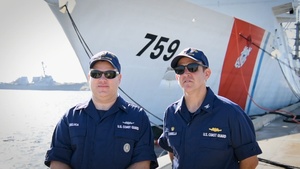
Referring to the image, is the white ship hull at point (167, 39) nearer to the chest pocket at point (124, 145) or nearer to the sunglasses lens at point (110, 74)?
the sunglasses lens at point (110, 74)

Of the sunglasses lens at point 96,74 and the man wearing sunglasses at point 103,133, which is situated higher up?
the sunglasses lens at point 96,74

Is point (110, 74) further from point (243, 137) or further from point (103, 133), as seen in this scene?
point (243, 137)

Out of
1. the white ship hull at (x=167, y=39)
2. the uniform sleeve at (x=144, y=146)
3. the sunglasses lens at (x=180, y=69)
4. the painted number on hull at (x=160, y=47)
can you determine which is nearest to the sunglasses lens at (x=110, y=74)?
the uniform sleeve at (x=144, y=146)

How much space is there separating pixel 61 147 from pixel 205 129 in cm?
93

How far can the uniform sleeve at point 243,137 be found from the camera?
1.92 meters

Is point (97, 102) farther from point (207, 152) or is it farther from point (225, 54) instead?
point (225, 54)

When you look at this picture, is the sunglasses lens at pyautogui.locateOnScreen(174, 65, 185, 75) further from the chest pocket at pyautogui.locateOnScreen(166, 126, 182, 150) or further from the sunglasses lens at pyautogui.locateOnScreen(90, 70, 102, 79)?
the sunglasses lens at pyautogui.locateOnScreen(90, 70, 102, 79)

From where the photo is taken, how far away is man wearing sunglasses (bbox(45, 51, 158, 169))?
1.96 meters

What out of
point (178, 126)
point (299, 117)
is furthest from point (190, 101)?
Answer: point (299, 117)

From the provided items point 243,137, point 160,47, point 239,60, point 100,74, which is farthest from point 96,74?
point 239,60

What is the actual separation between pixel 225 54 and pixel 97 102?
21.3 feet

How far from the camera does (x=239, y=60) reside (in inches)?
333

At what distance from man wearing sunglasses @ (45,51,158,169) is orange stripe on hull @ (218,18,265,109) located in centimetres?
643

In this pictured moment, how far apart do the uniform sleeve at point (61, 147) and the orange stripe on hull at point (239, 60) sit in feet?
21.7
